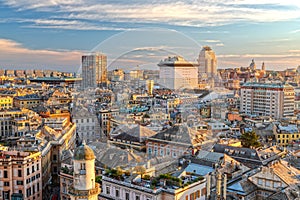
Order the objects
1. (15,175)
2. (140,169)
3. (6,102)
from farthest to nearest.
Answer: (6,102) → (15,175) → (140,169)

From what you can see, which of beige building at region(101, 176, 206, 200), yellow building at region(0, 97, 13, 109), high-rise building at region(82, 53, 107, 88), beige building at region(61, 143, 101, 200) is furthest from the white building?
yellow building at region(0, 97, 13, 109)

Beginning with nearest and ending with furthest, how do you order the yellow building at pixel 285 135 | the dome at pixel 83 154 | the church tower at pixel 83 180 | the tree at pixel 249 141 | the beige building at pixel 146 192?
the church tower at pixel 83 180 < the dome at pixel 83 154 < the beige building at pixel 146 192 < the tree at pixel 249 141 < the yellow building at pixel 285 135

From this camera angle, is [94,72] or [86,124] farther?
[94,72]

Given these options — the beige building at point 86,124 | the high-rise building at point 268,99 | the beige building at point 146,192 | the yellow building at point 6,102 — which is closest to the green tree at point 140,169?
→ the beige building at point 146,192

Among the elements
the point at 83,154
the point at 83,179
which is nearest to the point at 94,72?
the point at 83,154

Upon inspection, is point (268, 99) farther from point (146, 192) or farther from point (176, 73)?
point (146, 192)

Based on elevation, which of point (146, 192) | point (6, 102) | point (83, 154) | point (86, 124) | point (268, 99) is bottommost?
point (146, 192)

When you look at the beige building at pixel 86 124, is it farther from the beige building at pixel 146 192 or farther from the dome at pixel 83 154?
the dome at pixel 83 154
